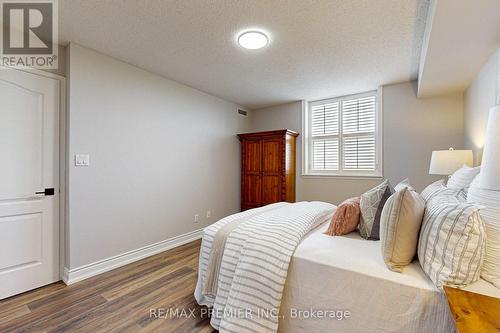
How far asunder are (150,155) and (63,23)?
1548 mm

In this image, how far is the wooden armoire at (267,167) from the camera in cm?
394

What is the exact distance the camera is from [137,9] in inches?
73.2

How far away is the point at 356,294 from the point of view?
1.21m

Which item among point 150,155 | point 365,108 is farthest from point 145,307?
point 365,108

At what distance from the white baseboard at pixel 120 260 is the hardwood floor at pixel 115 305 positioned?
3.0 inches

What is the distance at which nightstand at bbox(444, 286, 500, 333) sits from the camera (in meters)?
0.72

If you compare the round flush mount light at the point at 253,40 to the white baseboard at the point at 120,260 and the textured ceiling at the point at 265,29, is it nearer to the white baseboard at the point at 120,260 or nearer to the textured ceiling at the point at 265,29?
the textured ceiling at the point at 265,29

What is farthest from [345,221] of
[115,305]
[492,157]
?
[115,305]

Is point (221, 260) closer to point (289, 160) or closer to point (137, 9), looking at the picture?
point (137, 9)

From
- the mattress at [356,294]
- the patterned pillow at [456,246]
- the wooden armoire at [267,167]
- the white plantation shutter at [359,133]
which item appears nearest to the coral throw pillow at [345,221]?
the mattress at [356,294]

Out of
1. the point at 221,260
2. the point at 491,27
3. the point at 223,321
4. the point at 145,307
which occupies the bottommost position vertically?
the point at 145,307

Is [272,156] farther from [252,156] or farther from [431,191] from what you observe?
[431,191]

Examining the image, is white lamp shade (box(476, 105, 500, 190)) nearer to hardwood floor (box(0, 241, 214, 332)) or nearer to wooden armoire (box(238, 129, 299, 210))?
hardwood floor (box(0, 241, 214, 332))

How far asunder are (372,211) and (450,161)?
1.49 metres
